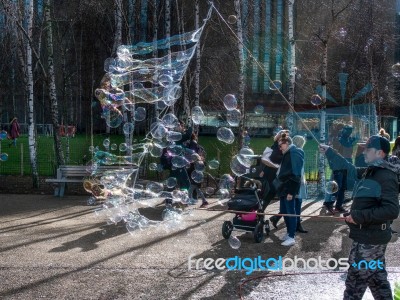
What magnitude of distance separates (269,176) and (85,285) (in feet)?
13.5

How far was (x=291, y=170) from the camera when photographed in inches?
298

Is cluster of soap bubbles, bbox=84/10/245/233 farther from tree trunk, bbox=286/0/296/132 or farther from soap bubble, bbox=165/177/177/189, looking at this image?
tree trunk, bbox=286/0/296/132

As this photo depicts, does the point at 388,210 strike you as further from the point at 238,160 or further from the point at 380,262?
the point at 238,160

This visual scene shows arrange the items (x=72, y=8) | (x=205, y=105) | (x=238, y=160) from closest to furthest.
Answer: (x=238, y=160)
(x=72, y=8)
(x=205, y=105)

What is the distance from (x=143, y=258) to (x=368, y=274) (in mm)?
3304

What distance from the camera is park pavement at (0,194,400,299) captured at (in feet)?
17.7

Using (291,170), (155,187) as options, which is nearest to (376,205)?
(291,170)

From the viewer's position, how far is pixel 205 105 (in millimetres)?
25266

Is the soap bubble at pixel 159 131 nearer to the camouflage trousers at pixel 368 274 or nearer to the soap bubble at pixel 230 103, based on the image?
the soap bubble at pixel 230 103

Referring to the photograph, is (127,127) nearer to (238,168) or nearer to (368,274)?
(238,168)

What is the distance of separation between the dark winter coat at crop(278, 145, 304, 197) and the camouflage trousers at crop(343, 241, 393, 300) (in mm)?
3342

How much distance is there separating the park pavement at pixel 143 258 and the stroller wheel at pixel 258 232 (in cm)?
13

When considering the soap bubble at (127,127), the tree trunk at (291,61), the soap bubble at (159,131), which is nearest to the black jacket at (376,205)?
the soap bubble at (159,131)

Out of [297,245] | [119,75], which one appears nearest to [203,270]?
[297,245]
